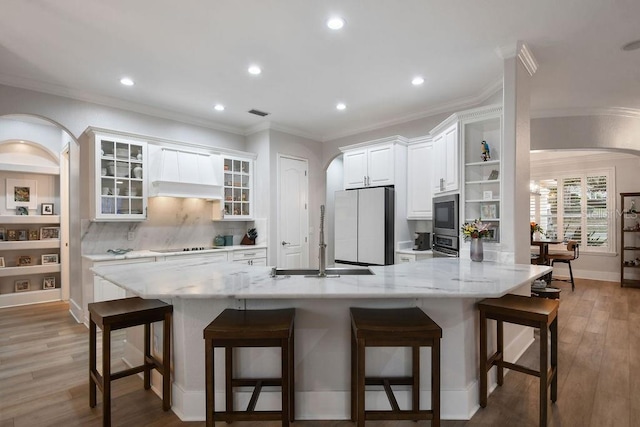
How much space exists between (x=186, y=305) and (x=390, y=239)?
3021mm

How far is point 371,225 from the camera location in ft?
15.5

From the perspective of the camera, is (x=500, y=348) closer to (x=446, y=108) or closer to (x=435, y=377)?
(x=435, y=377)

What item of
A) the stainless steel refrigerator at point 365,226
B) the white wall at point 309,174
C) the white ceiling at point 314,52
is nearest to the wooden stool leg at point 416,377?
the white ceiling at point 314,52

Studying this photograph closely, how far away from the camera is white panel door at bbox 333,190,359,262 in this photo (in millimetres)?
4926

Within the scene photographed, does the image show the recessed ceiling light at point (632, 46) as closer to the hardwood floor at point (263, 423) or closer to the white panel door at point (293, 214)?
the hardwood floor at point (263, 423)

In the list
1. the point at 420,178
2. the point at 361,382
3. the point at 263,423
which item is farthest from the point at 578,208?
the point at 263,423

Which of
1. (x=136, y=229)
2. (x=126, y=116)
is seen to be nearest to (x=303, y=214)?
(x=136, y=229)

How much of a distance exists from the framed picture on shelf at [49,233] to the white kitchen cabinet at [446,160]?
5.55 meters

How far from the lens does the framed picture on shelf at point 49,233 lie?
517cm

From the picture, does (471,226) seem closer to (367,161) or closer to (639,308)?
(367,161)

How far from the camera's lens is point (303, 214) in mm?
5785

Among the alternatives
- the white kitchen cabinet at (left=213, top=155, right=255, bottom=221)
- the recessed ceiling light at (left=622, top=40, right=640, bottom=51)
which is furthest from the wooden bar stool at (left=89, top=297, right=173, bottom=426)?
the recessed ceiling light at (left=622, top=40, right=640, bottom=51)

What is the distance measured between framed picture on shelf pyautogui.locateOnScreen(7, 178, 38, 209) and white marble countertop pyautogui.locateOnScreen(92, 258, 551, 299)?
3716 mm

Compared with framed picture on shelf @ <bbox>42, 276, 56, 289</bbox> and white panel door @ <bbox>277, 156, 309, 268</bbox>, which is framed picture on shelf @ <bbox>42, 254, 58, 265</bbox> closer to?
framed picture on shelf @ <bbox>42, 276, 56, 289</bbox>
